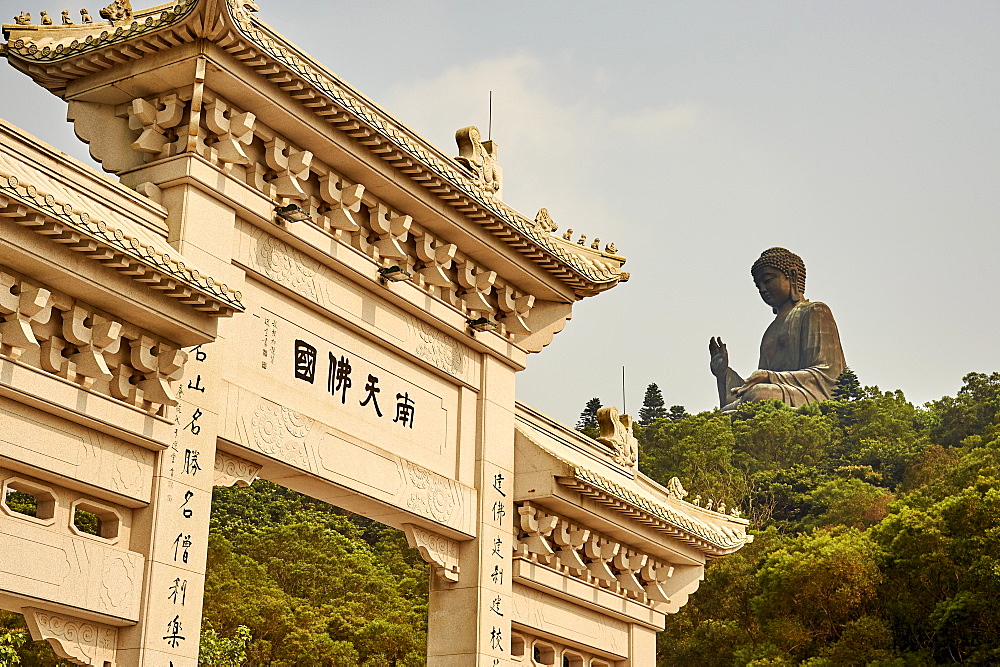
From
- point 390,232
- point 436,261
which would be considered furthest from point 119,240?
point 436,261

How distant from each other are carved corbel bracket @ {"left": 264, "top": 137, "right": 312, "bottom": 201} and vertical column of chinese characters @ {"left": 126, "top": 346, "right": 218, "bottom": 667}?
1421 mm

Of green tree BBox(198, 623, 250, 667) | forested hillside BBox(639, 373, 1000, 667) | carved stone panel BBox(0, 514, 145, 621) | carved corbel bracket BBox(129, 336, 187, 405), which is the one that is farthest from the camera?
forested hillside BBox(639, 373, 1000, 667)

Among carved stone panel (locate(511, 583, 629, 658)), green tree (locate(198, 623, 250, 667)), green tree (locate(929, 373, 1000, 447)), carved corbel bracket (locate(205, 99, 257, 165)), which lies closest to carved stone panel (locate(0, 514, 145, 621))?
carved corbel bracket (locate(205, 99, 257, 165))

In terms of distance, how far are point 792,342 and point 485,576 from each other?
53758 millimetres

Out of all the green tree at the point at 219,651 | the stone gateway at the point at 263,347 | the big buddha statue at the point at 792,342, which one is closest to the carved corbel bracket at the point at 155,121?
the stone gateway at the point at 263,347

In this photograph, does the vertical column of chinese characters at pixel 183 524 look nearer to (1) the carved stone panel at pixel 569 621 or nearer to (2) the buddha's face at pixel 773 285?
(1) the carved stone panel at pixel 569 621

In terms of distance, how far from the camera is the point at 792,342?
6178 cm

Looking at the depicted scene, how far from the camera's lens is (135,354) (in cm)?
719

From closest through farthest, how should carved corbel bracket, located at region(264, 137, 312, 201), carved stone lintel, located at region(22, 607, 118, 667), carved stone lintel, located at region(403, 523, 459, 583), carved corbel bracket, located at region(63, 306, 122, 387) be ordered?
carved stone lintel, located at region(22, 607, 118, 667), carved corbel bracket, located at region(63, 306, 122, 387), carved corbel bracket, located at region(264, 137, 312, 201), carved stone lintel, located at region(403, 523, 459, 583)

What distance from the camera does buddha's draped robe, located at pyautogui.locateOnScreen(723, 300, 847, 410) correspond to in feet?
198

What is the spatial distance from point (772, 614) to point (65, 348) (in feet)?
71.4

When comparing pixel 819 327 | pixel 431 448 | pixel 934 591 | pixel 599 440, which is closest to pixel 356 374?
pixel 431 448

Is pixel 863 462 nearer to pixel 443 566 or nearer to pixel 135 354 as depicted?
pixel 443 566

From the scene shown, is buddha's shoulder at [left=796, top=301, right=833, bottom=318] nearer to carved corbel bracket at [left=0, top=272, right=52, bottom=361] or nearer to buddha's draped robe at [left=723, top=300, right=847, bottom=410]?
buddha's draped robe at [left=723, top=300, right=847, bottom=410]
